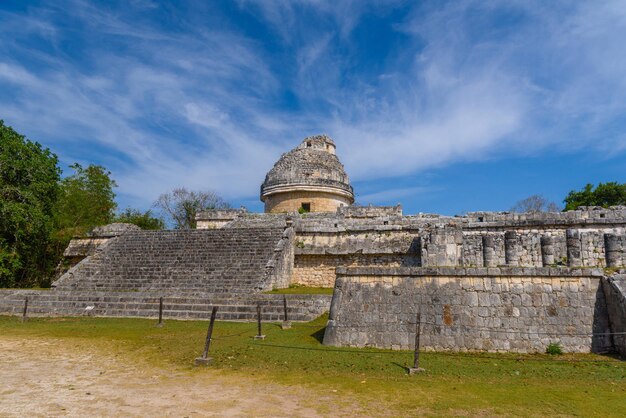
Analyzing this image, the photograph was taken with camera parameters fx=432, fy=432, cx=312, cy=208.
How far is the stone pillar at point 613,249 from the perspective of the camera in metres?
11.7

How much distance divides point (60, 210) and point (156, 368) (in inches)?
695

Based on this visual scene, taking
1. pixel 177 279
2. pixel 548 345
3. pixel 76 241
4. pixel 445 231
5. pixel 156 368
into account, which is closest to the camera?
pixel 156 368

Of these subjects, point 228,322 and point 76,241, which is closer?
point 228,322

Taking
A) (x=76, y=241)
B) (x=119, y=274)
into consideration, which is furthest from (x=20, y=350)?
(x=76, y=241)

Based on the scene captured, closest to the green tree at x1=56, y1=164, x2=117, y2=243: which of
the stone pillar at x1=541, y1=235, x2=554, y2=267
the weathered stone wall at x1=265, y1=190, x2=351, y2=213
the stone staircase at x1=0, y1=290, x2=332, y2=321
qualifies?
the stone staircase at x1=0, y1=290, x2=332, y2=321

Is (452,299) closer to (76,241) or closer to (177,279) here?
(177,279)

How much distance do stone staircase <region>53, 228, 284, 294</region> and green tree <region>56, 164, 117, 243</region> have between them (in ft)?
11.4

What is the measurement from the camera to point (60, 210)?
21.5m

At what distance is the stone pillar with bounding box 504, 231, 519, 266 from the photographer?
12.7 m

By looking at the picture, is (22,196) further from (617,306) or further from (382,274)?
(617,306)

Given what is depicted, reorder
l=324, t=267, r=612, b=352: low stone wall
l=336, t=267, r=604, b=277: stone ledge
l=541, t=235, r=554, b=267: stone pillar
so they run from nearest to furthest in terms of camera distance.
→ l=324, t=267, r=612, b=352: low stone wall
l=336, t=267, r=604, b=277: stone ledge
l=541, t=235, r=554, b=267: stone pillar

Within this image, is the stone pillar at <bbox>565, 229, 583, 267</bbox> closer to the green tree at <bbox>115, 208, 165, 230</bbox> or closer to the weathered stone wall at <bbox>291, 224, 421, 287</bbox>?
the weathered stone wall at <bbox>291, 224, 421, 287</bbox>

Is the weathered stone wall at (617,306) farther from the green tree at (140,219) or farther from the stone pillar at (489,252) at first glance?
the green tree at (140,219)

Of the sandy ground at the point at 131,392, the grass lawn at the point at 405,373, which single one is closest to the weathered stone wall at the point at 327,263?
the grass lawn at the point at 405,373
